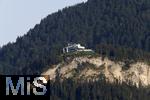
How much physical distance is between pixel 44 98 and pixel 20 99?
169 cm

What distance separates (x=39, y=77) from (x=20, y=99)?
2118 mm

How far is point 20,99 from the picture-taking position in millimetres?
61375

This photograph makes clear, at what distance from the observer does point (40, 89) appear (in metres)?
61.5

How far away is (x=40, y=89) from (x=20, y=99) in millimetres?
1562

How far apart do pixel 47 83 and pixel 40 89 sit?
648 mm

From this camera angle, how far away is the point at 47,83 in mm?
61594

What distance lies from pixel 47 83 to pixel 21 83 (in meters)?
1.83

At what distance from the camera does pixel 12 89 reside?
6159 centimetres

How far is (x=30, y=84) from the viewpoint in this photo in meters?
60.3

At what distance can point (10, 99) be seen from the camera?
6150 cm

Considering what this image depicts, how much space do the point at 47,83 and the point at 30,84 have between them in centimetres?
171

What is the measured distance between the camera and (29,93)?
6138 centimetres

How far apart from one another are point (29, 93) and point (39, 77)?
1.43 m

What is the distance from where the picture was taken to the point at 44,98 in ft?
202
